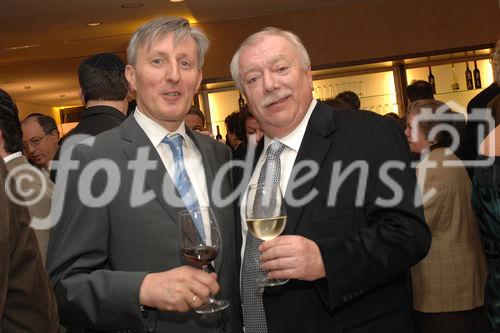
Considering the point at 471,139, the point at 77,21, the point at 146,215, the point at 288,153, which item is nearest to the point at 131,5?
the point at 77,21

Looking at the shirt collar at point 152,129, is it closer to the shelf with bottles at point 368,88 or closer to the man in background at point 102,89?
the man in background at point 102,89

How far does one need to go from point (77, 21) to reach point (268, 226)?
662 cm

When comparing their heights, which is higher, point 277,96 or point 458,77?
point 458,77

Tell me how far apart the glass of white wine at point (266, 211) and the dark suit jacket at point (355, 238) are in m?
0.15

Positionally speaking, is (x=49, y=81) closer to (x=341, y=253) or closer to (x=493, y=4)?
(x=493, y=4)

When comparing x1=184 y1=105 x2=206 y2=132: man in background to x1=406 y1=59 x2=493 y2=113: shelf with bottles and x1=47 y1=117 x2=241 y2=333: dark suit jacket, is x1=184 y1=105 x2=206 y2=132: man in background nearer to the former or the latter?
x1=47 y1=117 x2=241 y2=333: dark suit jacket

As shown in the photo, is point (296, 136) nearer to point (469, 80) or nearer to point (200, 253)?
point (200, 253)

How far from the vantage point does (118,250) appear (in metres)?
1.88

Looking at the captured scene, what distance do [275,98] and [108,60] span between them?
1376 millimetres

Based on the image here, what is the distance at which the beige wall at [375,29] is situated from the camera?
25.3 feet

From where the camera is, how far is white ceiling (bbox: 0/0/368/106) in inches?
277

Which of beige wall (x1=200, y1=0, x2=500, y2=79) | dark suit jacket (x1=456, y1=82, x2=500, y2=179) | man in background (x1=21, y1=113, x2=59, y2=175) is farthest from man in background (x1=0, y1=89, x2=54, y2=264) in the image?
beige wall (x1=200, y1=0, x2=500, y2=79)

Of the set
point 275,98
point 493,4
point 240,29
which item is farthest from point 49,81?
point 275,98

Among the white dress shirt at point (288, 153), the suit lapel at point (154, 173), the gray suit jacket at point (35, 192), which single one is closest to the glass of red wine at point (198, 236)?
the suit lapel at point (154, 173)
